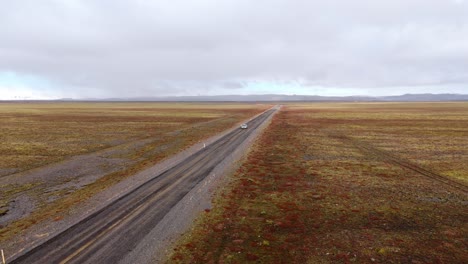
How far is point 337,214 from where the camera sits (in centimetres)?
1603

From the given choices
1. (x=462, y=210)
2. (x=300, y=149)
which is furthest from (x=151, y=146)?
(x=462, y=210)

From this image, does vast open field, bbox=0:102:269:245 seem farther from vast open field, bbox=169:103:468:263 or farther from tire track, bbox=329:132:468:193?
tire track, bbox=329:132:468:193

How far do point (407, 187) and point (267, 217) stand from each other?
12036mm

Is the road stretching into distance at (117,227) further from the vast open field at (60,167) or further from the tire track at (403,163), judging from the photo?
the tire track at (403,163)

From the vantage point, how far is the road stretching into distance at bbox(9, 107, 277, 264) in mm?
11531

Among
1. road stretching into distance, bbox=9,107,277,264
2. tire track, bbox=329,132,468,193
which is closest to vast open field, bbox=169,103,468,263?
tire track, bbox=329,132,468,193

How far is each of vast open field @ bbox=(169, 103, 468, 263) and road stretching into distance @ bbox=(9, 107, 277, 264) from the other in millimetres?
2493

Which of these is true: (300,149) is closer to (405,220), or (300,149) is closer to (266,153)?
(266,153)

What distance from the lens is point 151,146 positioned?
39.3 m

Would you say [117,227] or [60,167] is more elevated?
[117,227]

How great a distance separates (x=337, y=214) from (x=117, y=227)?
38.3 ft

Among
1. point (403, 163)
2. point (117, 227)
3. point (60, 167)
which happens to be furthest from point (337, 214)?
point (60, 167)

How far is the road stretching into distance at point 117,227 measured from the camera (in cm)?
1153

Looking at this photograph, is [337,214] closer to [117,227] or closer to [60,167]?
[117,227]
